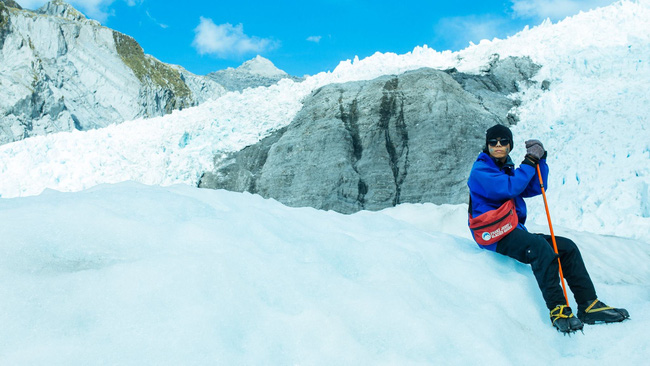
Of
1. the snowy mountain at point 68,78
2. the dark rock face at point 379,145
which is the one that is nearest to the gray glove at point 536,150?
the dark rock face at point 379,145

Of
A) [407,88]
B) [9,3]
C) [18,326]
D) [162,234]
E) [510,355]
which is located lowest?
[510,355]

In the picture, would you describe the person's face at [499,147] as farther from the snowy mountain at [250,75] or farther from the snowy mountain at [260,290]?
the snowy mountain at [250,75]

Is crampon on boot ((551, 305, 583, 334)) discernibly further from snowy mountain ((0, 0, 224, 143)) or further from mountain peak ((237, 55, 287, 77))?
mountain peak ((237, 55, 287, 77))

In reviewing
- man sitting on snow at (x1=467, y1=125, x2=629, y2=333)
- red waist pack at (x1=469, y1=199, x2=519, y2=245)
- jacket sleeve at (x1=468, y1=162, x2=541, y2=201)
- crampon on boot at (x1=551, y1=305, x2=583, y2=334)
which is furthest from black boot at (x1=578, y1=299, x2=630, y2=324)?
jacket sleeve at (x1=468, y1=162, x2=541, y2=201)

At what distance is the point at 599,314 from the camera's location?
2.96 meters

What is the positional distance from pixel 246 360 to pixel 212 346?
172mm

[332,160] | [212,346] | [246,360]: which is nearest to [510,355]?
[246,360]

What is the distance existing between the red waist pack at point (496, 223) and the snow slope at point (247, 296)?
0.78ft

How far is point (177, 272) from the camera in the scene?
2381mm

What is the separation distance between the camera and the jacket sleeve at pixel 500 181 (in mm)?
3311

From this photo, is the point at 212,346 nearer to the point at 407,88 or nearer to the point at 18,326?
the point at 18,326

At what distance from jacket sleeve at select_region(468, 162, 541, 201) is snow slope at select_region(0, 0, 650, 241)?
7175mm

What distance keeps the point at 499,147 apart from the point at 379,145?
11.8 meters

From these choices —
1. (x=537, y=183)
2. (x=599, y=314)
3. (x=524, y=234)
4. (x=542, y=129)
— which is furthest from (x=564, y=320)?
(x=542, y=129)
